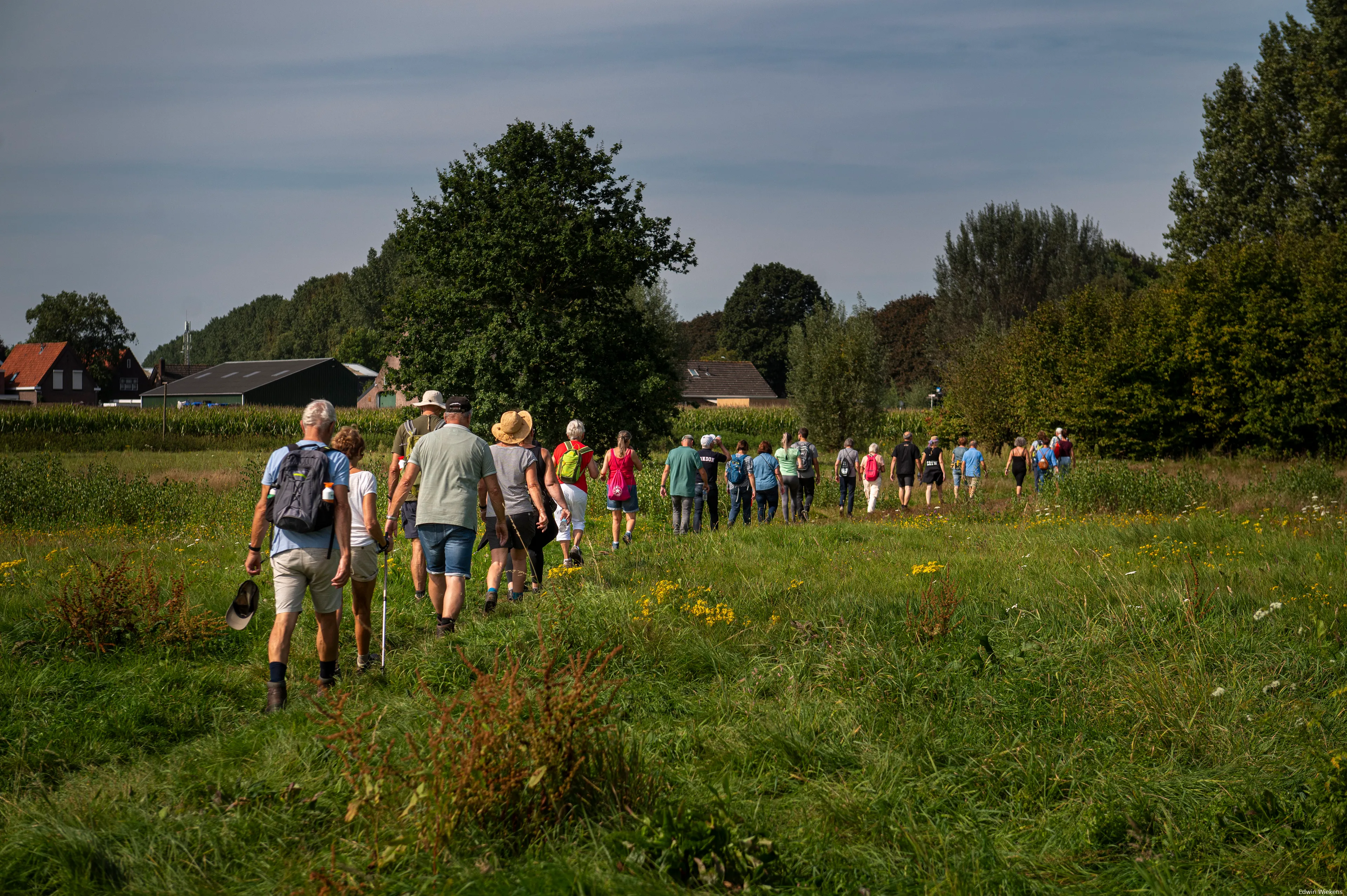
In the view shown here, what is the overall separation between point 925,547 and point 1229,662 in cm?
549

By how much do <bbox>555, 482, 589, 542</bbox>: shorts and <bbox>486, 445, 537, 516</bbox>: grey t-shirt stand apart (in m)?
1.22

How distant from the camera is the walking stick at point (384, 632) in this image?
5883mm

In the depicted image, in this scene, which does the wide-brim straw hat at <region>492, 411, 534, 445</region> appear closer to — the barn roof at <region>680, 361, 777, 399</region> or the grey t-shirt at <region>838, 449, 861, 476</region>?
the grey t-shirt at <region>838, 449, 861, 476</region>

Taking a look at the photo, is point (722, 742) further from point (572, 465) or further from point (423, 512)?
point (572, 465)

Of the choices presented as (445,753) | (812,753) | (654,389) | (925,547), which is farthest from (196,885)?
(654,389)

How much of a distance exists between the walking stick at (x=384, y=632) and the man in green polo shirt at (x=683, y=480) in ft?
22.1

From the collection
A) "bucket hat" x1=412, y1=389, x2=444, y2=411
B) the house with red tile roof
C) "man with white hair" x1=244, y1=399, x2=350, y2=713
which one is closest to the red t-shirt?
"bucket hat" x1=412, y1=389, x2=444, y2=411

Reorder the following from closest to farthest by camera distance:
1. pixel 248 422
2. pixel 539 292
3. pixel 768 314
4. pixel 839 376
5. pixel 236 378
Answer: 1. pixel 539 292
2. pixel 839 376
3. pixel 248 422
4. pixel 236 378
5. pixel 768 314

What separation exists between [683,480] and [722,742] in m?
9.52

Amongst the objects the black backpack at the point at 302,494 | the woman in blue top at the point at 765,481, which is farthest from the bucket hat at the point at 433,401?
the woman in blue top at the point at 765,481

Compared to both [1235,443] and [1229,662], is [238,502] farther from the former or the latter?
[1235,443]

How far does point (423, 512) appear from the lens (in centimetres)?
691

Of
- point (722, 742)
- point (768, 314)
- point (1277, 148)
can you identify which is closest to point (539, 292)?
point (722, 742)

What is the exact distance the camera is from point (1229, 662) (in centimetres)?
574
